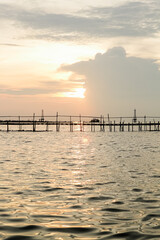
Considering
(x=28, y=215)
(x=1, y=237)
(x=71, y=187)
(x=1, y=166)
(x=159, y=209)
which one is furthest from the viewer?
(x=1, y=166)

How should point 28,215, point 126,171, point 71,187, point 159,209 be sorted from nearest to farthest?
point 28,215
point 159,209
point 71,187
point 126,171

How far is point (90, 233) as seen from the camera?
22.9 feet

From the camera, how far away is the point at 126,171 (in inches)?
628

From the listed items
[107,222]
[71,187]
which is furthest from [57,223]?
[71,187]

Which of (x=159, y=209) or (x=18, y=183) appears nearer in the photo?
(x=159, y=209)

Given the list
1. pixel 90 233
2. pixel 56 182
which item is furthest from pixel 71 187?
pixel 90 233

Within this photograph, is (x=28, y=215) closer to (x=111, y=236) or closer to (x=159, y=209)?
(x=111, y=236)

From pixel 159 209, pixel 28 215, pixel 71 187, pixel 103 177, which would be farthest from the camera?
pixel 103 177

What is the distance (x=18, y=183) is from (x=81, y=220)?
5074mm

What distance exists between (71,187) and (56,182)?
1027 mm

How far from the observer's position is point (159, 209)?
9.00m

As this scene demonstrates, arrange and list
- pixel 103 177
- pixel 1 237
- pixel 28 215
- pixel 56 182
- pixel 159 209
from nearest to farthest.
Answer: pixel 1 237 → pixel 28 215 → pixel 159 209 → pixel 56 182 → pixel 103 177

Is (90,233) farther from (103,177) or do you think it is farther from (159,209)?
(103,177)

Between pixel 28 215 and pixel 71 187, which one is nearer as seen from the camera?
pixel 28 215
